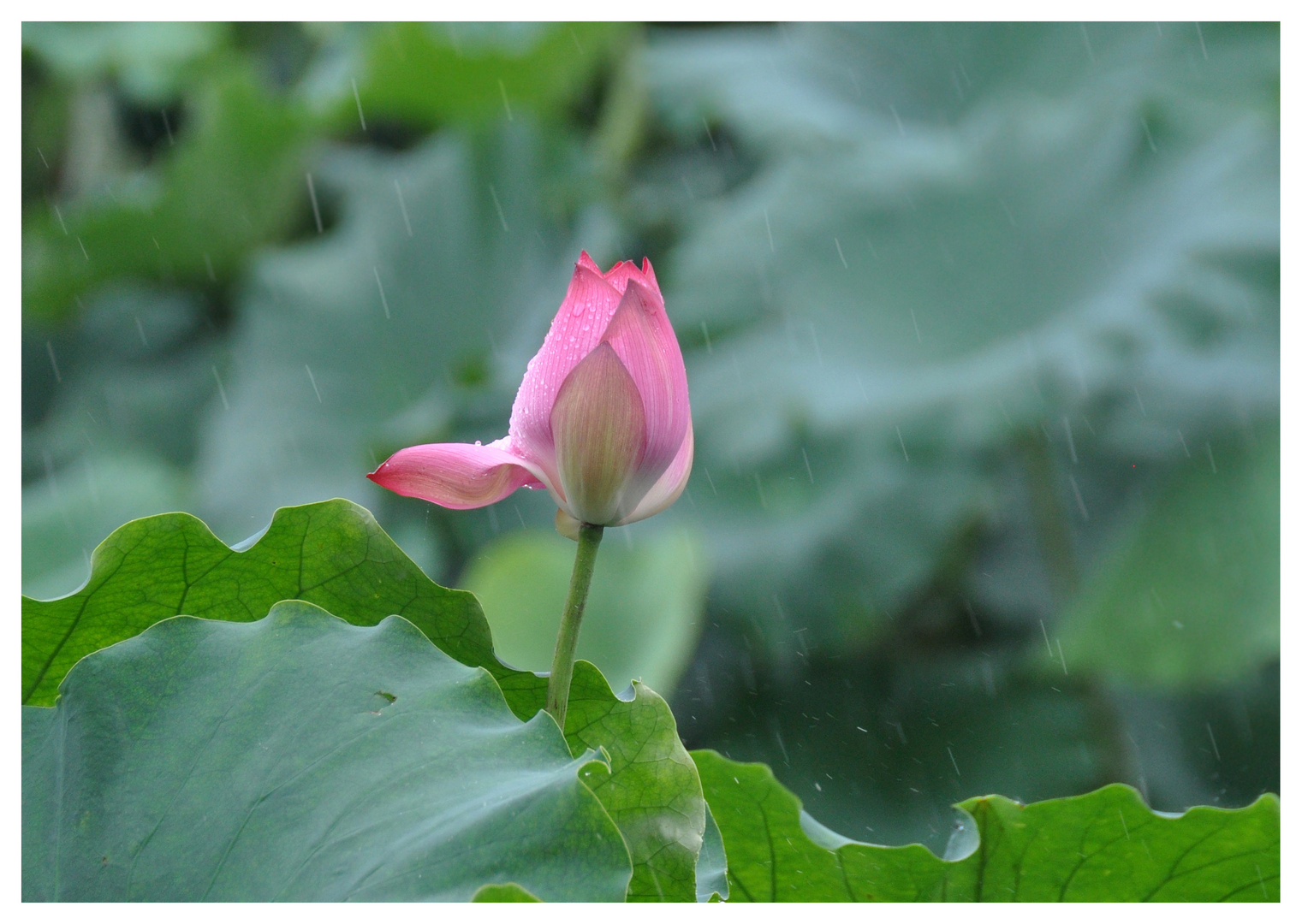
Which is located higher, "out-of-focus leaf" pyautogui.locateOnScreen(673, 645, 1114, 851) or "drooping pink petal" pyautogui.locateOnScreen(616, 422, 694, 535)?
"drooping pink petal" pyautogui.locateOnScreen(616, 422, 694, 535)

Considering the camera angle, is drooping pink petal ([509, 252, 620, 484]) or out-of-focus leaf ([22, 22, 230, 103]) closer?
drooping pink petal ([509, 252, 620, 484])

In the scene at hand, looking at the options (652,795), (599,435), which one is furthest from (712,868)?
(599,435)

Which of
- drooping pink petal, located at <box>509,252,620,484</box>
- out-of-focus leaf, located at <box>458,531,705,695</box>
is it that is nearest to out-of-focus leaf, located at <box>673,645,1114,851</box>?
out-of-focus leaf, located at <box>458,531,705,695</box>

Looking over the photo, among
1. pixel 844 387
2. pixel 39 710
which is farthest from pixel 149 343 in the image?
pixel 39 710

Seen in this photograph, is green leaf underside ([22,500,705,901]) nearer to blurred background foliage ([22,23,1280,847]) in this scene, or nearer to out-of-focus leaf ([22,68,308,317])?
blurred background foliage ([22,23,1280,847])

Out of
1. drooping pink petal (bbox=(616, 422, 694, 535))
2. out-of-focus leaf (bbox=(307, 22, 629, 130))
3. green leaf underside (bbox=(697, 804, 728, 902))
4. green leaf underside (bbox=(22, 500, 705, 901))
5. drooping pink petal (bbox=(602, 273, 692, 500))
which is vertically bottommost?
green leaf underside (bbox=(697, 804, 728, 902))

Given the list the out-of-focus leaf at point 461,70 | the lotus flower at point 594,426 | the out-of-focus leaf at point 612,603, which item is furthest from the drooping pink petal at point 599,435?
the out-of-focus leaf at point 461,70

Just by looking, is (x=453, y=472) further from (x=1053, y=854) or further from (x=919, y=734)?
(x=919, y=734)
